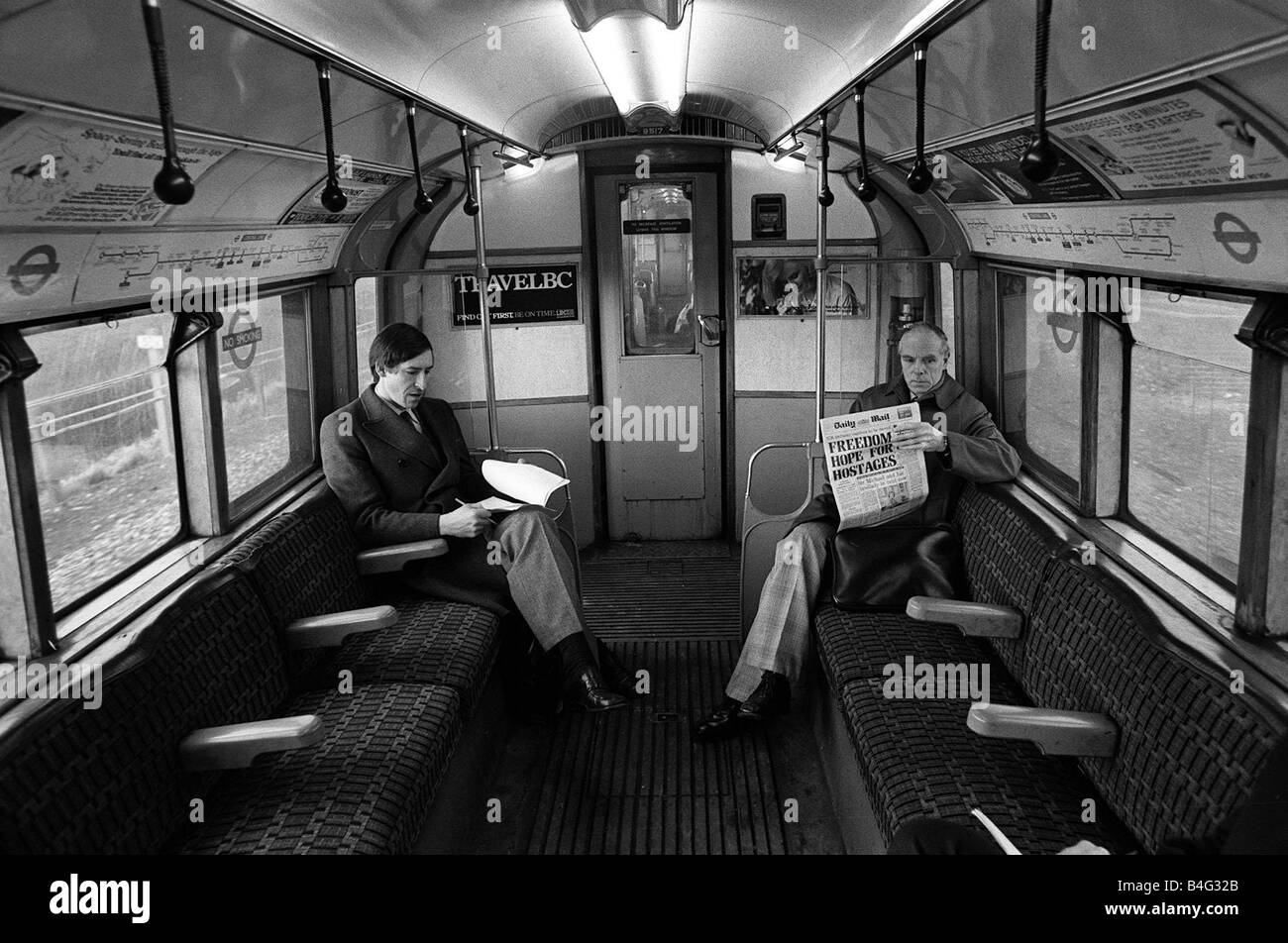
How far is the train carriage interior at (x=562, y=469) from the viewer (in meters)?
2.72

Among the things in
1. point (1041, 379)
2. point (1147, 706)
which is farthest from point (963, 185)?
point (1147, 706)

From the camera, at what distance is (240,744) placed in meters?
3.15

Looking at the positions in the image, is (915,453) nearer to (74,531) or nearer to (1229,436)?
(1229,436)

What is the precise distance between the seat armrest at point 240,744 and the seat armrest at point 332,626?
861 millimetres

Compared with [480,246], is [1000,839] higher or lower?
lower

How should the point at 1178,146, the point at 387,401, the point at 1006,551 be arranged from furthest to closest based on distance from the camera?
the point at 387,401 → the point at 1006,551 → the point at 1178,146

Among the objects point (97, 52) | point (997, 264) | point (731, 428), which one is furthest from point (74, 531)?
point (731, 428)

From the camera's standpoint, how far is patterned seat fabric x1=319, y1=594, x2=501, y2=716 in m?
4.12

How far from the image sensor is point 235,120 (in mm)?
3322

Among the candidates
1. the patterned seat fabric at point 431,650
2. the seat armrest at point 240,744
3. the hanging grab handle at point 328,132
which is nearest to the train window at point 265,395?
the patterned seat fabric at point 431,650

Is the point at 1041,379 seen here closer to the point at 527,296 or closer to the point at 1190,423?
the point at 1190,423

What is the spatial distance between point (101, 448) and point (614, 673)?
256cm

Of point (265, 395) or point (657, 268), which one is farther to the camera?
point (657, 268)

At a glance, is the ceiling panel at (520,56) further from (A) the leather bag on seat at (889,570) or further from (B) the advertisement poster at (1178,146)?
(A) the leather bag on seat at (889,570)
